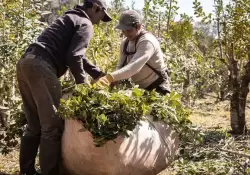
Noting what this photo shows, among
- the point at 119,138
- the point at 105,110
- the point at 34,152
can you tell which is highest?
the point at 105,110

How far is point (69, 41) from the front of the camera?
381cm

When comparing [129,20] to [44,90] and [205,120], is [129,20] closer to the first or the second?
[44,90]

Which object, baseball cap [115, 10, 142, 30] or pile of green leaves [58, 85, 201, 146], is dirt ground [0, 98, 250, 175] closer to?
pile of green leaves [58, 85, 201, 146]

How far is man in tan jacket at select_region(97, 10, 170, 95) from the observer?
3958 mm

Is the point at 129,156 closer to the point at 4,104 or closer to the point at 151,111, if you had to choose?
the point at 151,111

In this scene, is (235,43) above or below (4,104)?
above

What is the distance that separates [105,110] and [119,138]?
26cm

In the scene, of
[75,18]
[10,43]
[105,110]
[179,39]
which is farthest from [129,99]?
[179,39]

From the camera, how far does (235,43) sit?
7.57 metres

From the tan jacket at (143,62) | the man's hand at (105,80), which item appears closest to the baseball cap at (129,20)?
the tan jacket at (143,62)

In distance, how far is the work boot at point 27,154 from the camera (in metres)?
4.04

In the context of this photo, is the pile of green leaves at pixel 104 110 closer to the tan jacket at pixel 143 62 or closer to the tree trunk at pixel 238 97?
the tan jacket at pixel 143 62

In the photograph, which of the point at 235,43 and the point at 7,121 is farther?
the point at 235,43

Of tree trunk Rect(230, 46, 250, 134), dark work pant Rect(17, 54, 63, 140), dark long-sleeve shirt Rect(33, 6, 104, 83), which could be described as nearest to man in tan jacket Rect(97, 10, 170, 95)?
dark long-sleeve shirt Rect(33, 6, 104, 83)
